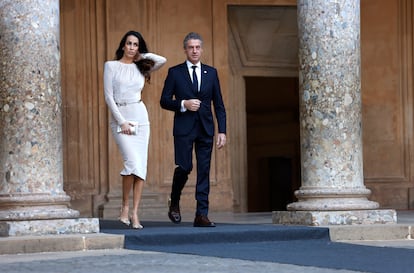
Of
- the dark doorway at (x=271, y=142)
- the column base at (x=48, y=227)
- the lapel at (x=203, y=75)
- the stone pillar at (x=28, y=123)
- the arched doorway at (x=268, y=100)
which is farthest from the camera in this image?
the dark doorway at (x=271, y=142)

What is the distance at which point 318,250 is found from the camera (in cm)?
947

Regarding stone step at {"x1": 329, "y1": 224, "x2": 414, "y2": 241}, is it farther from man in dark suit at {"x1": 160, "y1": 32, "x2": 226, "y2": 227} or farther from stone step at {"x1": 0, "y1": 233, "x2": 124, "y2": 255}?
stone step at {"x1": 0, "y1": 233, "x2": 124, "y2": 255}

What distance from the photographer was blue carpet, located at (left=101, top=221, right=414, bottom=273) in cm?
841

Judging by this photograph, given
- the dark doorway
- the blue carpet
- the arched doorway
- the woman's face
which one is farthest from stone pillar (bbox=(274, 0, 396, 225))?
the dark doorway

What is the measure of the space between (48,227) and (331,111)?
309 centimetres

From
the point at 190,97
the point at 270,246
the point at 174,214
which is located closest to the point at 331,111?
the point at 190,97

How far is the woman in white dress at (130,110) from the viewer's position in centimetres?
1069

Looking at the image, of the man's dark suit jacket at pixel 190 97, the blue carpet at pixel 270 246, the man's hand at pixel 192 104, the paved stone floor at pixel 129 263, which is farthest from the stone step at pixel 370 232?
the man's hand at pixel 192 104

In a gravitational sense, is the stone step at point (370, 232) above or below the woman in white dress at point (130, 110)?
below

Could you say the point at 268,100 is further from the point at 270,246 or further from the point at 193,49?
the point at 270,246

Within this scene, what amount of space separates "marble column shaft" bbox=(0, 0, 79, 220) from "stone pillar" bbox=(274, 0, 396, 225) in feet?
8.28

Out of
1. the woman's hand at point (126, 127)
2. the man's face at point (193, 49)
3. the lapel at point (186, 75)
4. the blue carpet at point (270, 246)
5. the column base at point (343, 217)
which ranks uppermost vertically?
the man's face at point (193, 49)

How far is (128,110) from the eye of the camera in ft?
35.3

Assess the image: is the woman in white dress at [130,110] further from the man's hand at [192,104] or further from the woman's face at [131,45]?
→ the man's hand at [192,104]
